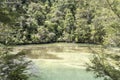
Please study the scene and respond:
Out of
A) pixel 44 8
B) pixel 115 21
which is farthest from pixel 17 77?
pixel 44 8

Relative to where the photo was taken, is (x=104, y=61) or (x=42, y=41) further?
(x=42, y=41)

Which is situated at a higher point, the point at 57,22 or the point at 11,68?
the point at 57,22

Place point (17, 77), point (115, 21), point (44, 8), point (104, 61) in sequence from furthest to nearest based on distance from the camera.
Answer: point (44, 8)
point (115, 21)
point (104, 61)
point (17, 77)

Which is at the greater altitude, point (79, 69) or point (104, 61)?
point (104, 61)

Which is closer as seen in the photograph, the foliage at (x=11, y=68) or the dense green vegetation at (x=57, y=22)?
the foliage at (x=11, y=68)

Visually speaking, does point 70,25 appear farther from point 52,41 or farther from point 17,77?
point 17,77

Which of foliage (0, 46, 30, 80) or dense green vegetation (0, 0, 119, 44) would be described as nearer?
foliage (0, 46, 30, 80)

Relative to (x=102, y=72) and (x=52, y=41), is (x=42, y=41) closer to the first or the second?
(x=52, y=41)

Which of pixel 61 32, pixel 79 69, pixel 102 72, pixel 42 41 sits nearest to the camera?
pixel 102 72

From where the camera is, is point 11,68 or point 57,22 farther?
point 57,22

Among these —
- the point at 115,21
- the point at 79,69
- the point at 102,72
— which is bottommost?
the point at 79,69

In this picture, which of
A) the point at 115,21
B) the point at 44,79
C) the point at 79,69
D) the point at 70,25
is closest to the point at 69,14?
the point at 70,25

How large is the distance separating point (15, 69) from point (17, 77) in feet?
0.45

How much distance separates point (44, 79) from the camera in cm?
2198
